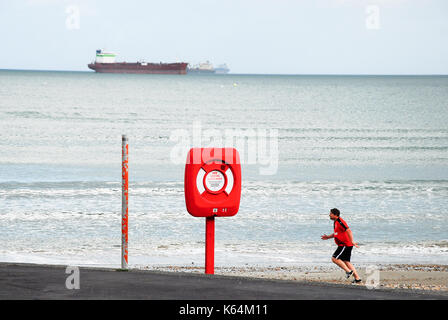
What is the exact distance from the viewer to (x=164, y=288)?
6.87 m

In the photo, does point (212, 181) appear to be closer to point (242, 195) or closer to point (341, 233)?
point (341, 233)

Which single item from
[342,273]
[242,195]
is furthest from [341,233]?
[242,195]

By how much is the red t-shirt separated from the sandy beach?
135 centimetres

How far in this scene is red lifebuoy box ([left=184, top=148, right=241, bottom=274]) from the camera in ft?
25.7

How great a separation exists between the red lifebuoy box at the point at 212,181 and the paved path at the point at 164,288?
0.75 meters

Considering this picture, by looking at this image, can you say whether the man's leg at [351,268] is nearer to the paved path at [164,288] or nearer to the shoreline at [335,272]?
the shoreline at [335,272]

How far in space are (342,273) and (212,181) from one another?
526 centimetres

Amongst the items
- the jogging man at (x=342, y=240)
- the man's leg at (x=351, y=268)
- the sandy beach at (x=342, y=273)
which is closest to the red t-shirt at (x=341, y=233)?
the jogging man at (x=342, y=240)

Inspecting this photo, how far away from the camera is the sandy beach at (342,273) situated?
11805 mm

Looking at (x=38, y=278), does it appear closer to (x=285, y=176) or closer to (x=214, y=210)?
(x=214, y=210)

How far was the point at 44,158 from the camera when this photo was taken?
32719 mm

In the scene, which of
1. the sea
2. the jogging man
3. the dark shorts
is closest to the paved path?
the jogging man

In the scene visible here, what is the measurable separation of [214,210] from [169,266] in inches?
208
